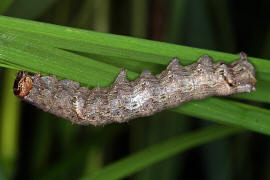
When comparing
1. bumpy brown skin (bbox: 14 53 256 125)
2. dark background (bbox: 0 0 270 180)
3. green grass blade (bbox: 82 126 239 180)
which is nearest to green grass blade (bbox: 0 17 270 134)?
bumpy brown skin (bbox: 14 53 256 125)

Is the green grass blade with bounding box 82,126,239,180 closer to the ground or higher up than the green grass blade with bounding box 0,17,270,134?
closer to the ground

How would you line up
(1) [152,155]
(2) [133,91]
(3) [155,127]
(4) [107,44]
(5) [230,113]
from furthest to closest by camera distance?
(3) [155,127] < (1) [152,155] < (2) [133,91] < (5) [230,113] < (4) [107,44]

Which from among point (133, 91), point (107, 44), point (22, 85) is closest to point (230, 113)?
point (133, 91)

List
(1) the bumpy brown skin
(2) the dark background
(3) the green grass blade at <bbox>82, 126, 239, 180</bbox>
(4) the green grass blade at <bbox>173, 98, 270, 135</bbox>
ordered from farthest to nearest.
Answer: (2) the dark background < (3) the green grass blade at <bbox>82, 126, 239, 180</bbox> < (1) the bumpy brown skin < (4) the green grass blade at <bbox>173, 98, 270, 135</bbox>

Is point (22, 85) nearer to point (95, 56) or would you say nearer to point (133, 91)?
point (95, 56)

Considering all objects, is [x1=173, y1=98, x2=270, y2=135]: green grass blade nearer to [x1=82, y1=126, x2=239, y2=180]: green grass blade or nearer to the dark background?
[x1=82, y1=126, x2=239, y2=180]: green grass blade

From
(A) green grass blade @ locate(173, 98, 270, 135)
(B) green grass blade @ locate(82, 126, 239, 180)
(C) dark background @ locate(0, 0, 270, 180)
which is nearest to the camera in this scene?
(A) green grass blade @ locate(173, 98, 270, 135)

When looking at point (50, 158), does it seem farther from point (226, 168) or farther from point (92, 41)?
point (92, 41)

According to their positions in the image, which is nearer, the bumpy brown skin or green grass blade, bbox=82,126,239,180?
the bumpy brown skin
